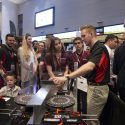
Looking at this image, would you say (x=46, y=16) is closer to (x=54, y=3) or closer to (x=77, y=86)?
(x=54, y=3)

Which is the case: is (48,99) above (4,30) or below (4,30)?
below

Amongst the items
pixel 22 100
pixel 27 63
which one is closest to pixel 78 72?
pixel 22 100

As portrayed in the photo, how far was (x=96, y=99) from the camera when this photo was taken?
7.70ft

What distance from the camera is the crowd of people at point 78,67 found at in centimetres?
226

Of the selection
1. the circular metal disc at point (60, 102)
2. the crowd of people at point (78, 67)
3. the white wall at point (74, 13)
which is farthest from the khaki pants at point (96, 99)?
the white wall at point (74, 13)

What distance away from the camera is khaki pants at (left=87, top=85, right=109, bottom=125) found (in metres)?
2.30

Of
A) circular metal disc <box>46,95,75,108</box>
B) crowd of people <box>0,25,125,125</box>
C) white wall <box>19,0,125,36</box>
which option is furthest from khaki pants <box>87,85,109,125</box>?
white wall <box>19,0,125,36</box>

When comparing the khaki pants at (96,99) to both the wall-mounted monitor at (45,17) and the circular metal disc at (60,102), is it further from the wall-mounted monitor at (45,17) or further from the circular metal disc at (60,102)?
the wall-mounted monitor at (45,17)

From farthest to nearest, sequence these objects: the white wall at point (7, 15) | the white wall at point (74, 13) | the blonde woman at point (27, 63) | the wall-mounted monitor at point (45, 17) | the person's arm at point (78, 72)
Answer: the white wall at point (7, 15)
the wall-mounted monitor at point (45, 17)
the white wall at point (74, 13)
the blonde woman at point (27, 63)
the person's arm at point (78, 72)

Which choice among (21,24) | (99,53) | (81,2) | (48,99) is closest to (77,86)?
(99,53)

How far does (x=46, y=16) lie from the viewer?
8516mm

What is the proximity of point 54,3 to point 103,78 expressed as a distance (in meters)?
6.42

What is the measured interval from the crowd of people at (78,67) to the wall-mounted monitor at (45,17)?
13.7 feet

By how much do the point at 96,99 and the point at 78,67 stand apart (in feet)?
2.52
